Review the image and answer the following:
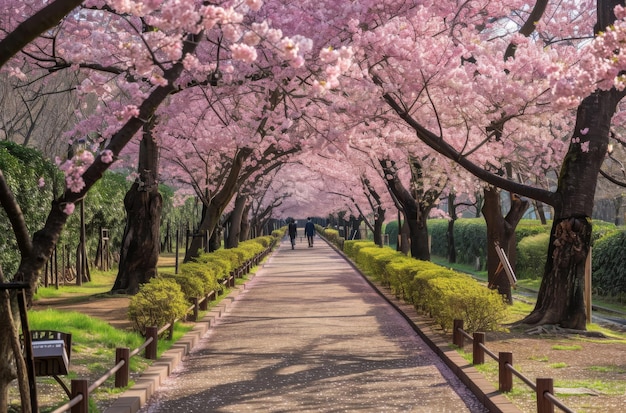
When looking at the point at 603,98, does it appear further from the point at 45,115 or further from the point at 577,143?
the point at 45,115

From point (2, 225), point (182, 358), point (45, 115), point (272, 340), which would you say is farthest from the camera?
point (45, 115)

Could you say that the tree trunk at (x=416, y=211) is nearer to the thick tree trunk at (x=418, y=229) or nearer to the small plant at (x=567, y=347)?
the thick tree trunk at (x=418, y=229)

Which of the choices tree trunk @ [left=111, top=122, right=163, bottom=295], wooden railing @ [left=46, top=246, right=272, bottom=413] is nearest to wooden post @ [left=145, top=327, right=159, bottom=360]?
wooden railing @ [left=46, top=246, right=272, bottom=413]

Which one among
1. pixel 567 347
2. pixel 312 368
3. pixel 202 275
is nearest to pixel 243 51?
pixel 312 368

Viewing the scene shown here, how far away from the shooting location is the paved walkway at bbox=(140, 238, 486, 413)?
27.7 feet

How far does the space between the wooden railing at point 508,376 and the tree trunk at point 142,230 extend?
34.8 feet

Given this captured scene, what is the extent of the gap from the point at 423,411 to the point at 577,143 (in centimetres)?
810

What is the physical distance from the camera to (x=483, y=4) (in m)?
16.8

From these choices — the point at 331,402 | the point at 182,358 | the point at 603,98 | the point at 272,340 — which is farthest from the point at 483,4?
the point at 331,402

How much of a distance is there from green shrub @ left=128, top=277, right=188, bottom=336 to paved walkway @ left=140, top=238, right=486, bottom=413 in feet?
2.37

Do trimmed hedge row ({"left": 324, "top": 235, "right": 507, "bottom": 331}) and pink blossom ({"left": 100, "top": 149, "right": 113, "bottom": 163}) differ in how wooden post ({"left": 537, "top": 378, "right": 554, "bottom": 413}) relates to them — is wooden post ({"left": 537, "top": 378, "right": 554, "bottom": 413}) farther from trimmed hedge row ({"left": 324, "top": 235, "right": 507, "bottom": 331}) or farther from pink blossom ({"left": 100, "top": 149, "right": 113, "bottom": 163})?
trimmed hedge row ({"left": 324, "top": 235, "right": 507, "bottom": 331})

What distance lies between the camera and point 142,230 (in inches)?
808

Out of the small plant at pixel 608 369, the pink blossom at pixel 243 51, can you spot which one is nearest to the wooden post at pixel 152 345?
the pink blossom at pixel 243 51

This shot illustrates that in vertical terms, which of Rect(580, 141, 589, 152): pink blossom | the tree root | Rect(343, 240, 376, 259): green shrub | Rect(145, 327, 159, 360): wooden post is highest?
Rect(580, 141, 589, 152): pink blossom
